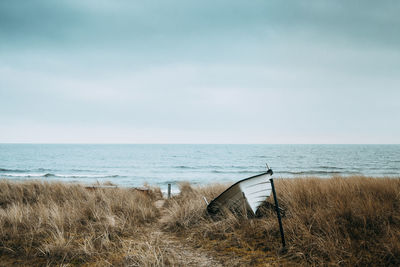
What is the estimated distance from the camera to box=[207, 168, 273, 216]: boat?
4.92 meters

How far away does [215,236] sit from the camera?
491cm

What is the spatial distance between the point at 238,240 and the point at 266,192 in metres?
1.41

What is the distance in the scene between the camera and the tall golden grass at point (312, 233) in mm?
3441

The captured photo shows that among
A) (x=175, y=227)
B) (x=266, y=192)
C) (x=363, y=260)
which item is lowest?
(x=175, y=227)

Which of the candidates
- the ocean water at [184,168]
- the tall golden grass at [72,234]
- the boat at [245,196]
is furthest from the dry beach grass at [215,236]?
the ocean water at [184,168]

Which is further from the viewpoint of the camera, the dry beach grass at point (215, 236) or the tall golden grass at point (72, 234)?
the tall golden grass at point (72, 234)

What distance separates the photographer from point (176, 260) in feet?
12.2

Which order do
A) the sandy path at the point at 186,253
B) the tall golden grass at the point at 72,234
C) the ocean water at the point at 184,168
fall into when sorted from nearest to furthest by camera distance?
the sandy path at the point at 186,253
the tall golden grass at the point at 72,234
the ocean water at the point at 184,168

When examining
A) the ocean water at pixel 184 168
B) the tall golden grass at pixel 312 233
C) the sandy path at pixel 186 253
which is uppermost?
the tall golden grass at pixel 312 233

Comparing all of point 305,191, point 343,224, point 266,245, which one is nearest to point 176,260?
point 266,245

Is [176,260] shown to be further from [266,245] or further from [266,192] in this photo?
[266,192]

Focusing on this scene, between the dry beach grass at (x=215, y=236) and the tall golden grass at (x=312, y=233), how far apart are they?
0.02 m

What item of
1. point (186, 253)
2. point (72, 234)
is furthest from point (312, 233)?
point (72, 234)

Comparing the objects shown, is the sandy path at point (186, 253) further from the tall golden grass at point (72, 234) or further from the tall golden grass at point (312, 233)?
the tall golden grass at point (72, 234)
